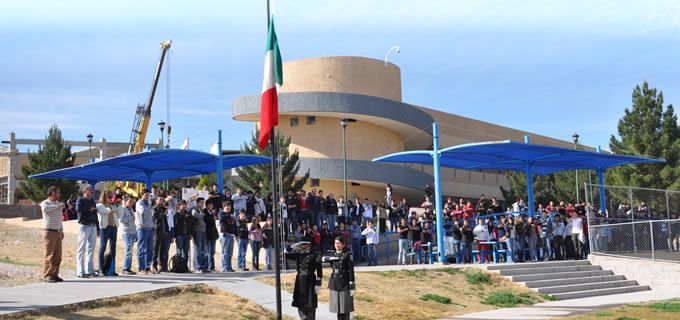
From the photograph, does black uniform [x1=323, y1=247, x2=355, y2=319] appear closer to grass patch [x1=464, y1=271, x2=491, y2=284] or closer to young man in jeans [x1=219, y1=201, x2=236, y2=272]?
young man in jeans [x1=219, y1=201, x2=236, y2=272]

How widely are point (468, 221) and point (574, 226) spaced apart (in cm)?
363

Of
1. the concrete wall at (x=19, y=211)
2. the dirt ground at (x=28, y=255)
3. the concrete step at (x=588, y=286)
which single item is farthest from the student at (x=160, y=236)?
the concrete wall at (x=19, y=211)

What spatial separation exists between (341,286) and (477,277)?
9.15 m

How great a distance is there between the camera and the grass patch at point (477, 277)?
2213cm

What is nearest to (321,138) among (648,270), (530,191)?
(530,191)

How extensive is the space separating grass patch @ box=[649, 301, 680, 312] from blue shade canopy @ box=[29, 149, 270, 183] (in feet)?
45.5

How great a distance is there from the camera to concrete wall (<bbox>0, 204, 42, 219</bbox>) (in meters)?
46.8

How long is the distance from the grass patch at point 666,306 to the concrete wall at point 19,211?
37206 mm

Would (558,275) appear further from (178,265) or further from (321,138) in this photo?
(321,138)

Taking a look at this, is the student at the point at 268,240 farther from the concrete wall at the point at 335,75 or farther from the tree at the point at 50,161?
the tree at the point at 50,161

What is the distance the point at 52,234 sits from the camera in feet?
51.3

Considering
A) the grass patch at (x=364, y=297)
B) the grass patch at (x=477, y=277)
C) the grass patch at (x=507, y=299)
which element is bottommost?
the grass patch at (x=507, y=299)

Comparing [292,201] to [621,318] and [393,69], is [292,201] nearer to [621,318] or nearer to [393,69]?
[621,318]

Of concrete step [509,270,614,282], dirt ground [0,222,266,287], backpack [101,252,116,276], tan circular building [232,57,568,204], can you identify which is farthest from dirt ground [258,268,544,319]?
tan circular building [232,57,568,204]
